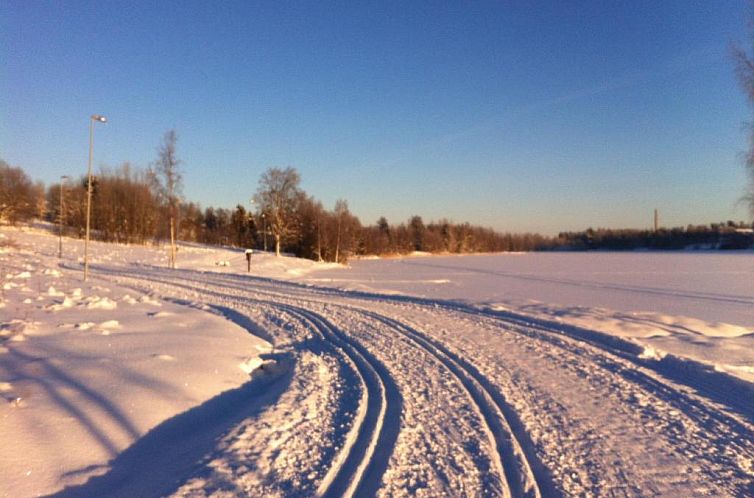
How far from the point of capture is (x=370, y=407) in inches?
224

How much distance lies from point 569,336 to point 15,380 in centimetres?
988

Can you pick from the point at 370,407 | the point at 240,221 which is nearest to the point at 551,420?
the point at 370,407

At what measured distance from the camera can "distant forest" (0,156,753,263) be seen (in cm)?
3450

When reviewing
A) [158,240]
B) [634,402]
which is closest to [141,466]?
[634,402]

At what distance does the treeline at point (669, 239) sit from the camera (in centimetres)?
9074

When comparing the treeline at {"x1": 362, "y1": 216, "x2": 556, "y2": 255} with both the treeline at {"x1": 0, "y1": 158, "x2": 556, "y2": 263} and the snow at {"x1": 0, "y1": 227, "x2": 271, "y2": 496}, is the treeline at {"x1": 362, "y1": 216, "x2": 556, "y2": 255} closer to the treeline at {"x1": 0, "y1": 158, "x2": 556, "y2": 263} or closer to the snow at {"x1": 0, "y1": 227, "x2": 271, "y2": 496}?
the treeline at {"x1": 0, "y1": 158, "x2": 556, "y2": 263}

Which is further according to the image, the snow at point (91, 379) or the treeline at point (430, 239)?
the treeline at point (430, 239)

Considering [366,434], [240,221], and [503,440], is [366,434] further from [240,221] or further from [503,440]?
[240,221]

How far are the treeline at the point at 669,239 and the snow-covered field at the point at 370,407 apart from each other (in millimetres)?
97537

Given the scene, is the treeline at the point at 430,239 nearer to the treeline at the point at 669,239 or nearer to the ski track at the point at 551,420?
the treeline at the point at 669,239

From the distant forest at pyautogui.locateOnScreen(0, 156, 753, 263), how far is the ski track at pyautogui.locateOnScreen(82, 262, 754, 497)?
32.5ft

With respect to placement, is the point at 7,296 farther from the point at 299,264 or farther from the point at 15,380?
→ the point at 299,264

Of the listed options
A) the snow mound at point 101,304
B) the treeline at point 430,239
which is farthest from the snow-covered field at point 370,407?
the treeline at point 430,239

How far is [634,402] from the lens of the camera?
5801mm
